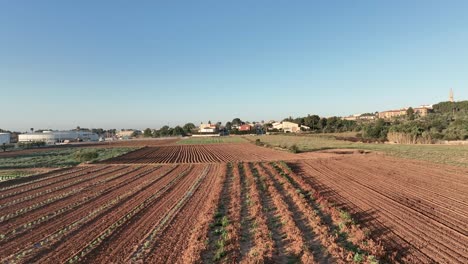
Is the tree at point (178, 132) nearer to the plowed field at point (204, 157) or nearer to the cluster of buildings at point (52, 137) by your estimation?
the cluster of buildings at point (52, 137)

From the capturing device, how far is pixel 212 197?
46.0 ft

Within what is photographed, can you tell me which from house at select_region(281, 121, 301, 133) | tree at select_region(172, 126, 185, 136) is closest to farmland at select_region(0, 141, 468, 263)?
house at select_region(281, 121, 301, 133)

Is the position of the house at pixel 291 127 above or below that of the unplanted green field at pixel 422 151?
above

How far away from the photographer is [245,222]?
398 inches

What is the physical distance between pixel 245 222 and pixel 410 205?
6467 millimetres

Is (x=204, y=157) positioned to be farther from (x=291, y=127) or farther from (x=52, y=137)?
(x=52, y=137)

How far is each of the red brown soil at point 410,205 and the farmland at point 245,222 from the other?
4 centimetres

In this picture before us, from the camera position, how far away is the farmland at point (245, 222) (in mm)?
7418

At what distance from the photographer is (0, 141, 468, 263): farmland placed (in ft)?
24.3

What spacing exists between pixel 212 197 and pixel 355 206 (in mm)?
6275

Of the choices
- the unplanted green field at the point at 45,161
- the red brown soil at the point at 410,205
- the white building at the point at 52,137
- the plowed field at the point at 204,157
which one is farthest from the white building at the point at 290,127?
the red brown soil at the point at 410,205

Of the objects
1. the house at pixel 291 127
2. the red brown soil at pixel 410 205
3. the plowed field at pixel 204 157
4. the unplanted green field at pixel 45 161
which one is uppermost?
the house at pixel 291 127

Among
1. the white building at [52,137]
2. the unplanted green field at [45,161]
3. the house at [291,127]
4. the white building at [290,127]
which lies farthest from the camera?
the white building at [52,137]

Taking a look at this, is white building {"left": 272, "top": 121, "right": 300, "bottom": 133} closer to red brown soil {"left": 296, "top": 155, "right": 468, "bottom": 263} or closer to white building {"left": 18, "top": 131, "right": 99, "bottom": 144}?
white building {"left": 18, "top": 131, "right": 99, "bottom": 144}
